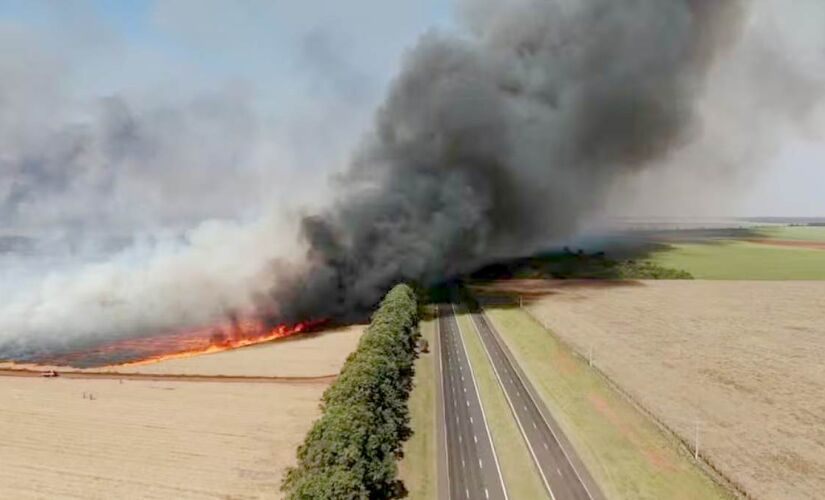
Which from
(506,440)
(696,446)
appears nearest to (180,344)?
(506,440)

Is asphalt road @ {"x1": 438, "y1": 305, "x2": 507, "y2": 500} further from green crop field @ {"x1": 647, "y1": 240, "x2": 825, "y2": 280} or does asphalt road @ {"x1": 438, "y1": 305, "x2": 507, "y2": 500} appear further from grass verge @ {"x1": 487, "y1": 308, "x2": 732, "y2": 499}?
green crop field @ {"x1": 647, "y1": 240, "x2": 825, "y2": 280}

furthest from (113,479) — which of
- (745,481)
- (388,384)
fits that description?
(745,481)

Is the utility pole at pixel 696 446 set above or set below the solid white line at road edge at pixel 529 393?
below

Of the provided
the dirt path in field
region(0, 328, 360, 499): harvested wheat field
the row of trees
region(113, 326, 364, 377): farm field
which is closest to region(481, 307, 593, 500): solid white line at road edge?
the row of trees

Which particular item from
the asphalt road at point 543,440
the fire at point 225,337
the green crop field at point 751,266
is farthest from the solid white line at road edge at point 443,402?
the green crop field at point 751,266

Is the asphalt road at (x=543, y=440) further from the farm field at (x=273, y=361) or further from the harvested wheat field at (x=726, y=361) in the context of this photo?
the farm field at (x=273, y=361)
